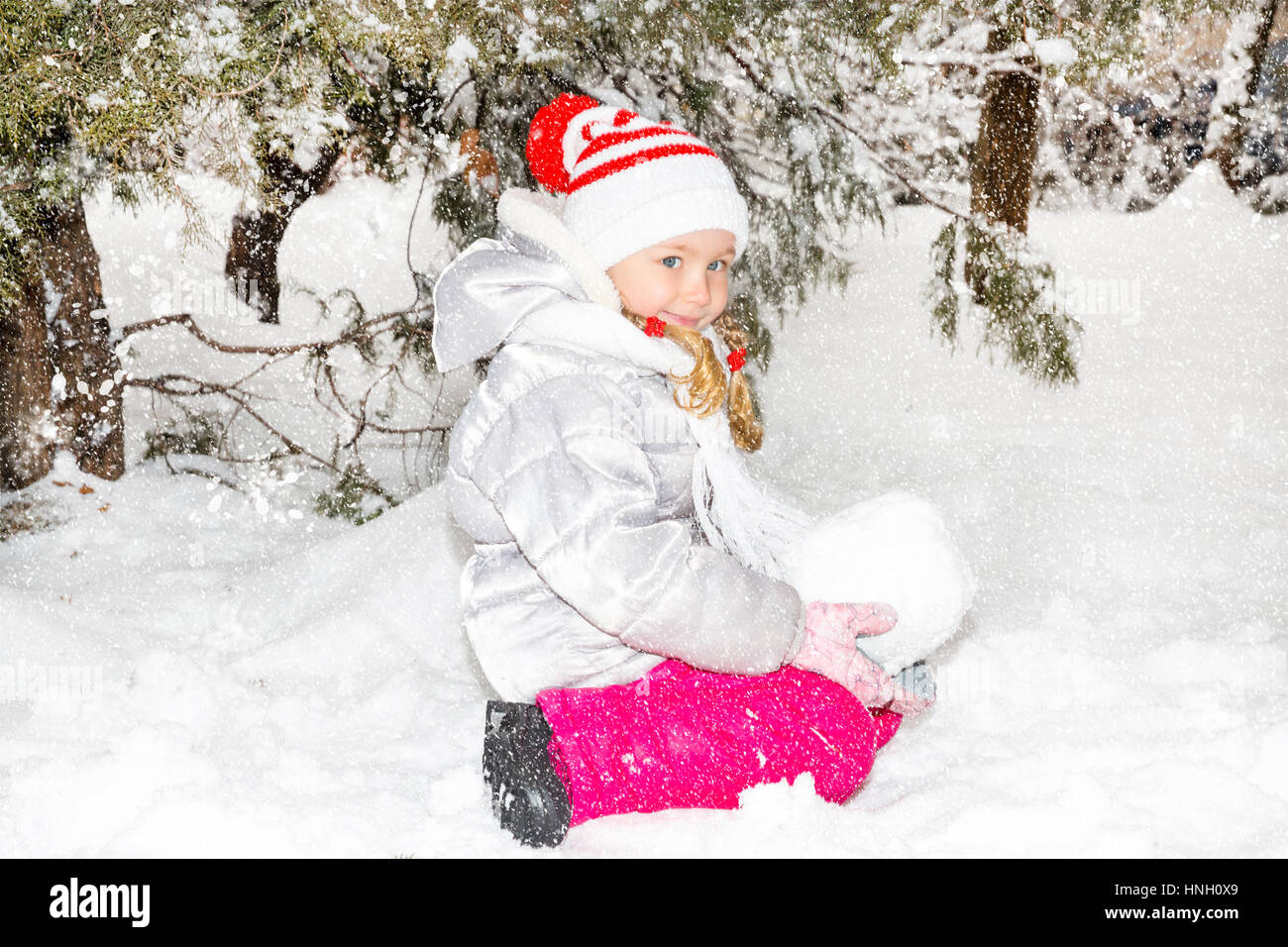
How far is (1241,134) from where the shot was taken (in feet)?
15.2

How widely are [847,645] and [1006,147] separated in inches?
111

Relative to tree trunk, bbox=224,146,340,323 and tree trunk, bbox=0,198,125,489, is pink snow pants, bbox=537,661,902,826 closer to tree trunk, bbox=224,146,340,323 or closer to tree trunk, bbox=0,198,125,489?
tree trunk, bbox=0,198,125,489

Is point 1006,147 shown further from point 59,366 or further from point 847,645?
point 59,366

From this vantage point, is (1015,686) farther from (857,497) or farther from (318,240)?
(318,240)

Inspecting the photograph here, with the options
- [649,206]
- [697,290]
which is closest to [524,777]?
[697,290]

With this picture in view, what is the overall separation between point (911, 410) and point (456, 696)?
223 cm

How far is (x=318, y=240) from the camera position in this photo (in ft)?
14.2

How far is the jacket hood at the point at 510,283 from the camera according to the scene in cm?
178

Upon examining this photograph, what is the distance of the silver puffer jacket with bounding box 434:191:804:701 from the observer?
1.66 metres

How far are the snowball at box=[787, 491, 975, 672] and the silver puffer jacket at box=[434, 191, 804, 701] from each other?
0.12 meters

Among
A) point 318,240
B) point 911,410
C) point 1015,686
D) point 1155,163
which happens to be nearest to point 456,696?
point 1015,686
